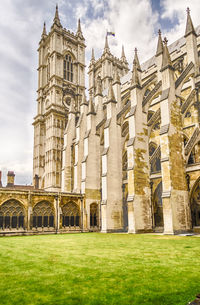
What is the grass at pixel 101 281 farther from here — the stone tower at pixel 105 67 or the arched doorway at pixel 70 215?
the stone tower at pixel 105 67

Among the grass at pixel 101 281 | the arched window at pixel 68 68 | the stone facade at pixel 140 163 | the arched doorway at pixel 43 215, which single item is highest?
the arched window at pixel 68 68

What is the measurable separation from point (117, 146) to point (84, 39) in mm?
33426

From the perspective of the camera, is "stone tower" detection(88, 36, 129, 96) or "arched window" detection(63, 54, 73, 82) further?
"stone tower" detection(88, 36, 129, 96)

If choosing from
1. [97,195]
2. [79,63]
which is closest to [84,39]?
[79,63]

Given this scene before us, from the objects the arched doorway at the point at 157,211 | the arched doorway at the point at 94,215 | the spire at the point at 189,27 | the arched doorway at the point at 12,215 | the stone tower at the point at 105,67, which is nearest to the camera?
the arched doorway at the point at 12,215

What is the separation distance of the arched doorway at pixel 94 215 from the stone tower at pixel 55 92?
13.6 m

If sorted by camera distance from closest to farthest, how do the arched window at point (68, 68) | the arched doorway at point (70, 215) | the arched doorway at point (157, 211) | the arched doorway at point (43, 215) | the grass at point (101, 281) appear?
the grass at point (101, 281) < the arched doorway at point (157, 211) < the arched doorway at point (43, 215) < the arched doorway at point (70, 215) < the arched window at point (68, 68)

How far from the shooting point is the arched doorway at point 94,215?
24969 millimetres

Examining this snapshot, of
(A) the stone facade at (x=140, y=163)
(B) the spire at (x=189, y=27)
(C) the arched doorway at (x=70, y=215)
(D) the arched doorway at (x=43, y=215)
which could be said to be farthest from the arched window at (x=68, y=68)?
(D) the arched doorway at (x=43, y=215)

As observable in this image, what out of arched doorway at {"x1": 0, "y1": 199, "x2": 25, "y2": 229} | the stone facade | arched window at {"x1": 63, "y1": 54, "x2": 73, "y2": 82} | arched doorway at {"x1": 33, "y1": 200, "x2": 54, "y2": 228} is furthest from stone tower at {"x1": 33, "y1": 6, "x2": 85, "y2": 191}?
arched doorway at {"x1": 0, "y1": 199, "x2": 25, "y2": 229}

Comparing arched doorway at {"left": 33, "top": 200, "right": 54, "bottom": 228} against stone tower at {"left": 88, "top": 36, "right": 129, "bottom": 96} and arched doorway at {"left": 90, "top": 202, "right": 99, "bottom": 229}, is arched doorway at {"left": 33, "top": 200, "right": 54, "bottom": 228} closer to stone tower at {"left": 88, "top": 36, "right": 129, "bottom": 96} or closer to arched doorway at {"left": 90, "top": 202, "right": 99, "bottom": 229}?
arched doorway at {"left": 90, "top": 202, "right": 99, "bottom": 229}

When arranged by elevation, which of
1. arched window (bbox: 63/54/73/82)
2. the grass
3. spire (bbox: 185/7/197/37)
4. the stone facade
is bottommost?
the grass

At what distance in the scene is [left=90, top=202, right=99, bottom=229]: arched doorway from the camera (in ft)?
81.9

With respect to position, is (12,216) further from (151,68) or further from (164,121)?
(151,68)
